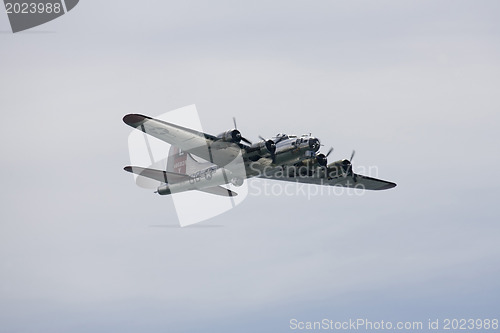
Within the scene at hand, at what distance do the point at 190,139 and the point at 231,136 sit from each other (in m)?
3.63

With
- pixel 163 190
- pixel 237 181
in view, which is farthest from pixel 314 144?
pixel 163 190

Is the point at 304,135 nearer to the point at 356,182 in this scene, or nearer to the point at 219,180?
the point at 219,180

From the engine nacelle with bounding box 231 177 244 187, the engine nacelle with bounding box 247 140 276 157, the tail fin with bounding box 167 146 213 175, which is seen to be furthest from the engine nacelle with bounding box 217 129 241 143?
the tail fin with bounding box 167 146 213 175

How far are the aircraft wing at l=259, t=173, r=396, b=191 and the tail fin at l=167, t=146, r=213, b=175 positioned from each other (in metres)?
5.76

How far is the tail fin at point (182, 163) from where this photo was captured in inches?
2692

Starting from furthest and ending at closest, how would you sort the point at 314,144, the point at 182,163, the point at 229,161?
1. the point at 182,163
2. the point at 229,161
3. the point at 314,144

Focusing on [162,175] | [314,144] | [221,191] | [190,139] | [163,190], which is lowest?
[163,190]

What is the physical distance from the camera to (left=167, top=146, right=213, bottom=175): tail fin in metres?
68.4

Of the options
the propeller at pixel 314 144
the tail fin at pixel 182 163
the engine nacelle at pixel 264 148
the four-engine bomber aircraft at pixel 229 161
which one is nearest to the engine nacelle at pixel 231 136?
the four-engine bomber aircraft at pixel 229 161

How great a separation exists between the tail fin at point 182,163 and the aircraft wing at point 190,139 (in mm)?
3977

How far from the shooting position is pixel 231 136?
60.3m

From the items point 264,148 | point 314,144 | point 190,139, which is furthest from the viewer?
point 190,139

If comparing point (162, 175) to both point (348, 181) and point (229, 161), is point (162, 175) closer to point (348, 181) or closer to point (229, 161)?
point (229, 161)

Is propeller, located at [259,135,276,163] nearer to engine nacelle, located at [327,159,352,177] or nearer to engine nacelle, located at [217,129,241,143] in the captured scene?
engine nacelle, located at [217,129,241,143]
